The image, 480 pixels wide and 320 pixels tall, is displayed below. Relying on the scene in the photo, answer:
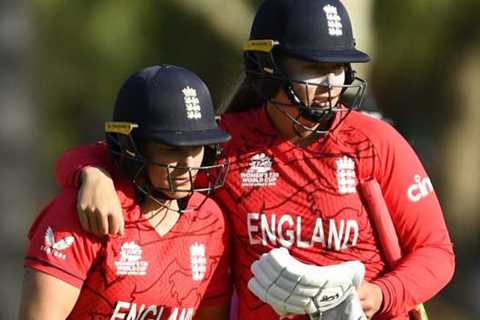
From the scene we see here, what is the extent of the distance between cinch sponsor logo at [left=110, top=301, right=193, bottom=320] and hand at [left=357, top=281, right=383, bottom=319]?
62cm

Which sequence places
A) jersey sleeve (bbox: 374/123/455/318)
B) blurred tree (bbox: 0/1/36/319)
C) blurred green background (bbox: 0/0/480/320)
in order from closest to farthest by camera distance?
jersey sleeve (bbox: 374/123/455/318) → blurred tree (bbox: 0/1/36/319) → blurred green background (bbox: 0/0/480/320)

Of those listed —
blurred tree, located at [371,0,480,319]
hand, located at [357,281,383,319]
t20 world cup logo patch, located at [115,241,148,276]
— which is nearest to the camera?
t20 world cup logo patch, located at [115,241,148,276]

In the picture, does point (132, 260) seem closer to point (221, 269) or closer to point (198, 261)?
point (198, 261)

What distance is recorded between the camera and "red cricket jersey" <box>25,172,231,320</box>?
17.9 feet

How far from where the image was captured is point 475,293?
37.6ft

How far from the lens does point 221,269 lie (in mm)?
5863

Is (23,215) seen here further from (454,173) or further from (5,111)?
(454,173)

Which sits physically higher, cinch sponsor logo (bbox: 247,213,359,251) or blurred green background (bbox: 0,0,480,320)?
cinch sponsor logo (bbox: 247,213,359,251)

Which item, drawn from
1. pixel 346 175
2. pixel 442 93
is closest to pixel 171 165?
pixel 346 175

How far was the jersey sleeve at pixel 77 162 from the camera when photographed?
18.7ft

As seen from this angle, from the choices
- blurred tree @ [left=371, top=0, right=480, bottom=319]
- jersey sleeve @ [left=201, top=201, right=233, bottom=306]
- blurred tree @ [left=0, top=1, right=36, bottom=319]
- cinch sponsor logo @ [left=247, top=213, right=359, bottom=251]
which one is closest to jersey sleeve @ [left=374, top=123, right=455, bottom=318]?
cinch sponsor logo @ [left=247, top=213, right=359, bottom=251]

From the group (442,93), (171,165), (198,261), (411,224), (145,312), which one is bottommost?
(442,93)

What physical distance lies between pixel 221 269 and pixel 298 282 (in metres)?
0.46

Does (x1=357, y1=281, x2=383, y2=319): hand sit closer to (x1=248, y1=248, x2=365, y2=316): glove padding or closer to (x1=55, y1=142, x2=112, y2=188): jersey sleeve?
(x1=248, y1=248, x2=365, y2=316): glove padding
